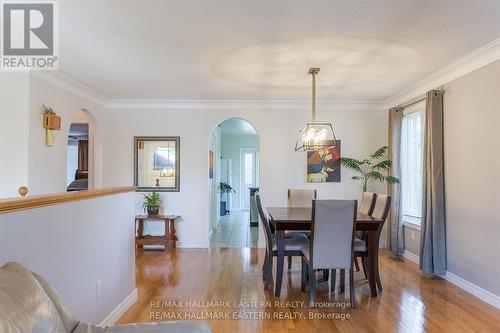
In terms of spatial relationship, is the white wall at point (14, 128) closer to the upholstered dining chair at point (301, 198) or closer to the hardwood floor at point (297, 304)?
the hardwood floor at point (297, 304)

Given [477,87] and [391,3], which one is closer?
[391,3]

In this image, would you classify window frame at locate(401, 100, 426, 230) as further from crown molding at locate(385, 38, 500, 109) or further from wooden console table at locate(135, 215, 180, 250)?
wooden console table at locate(135, 215, 180, 250)

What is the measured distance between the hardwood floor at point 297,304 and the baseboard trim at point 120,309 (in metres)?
0.05

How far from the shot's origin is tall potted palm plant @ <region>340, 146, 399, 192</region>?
16.8 feet

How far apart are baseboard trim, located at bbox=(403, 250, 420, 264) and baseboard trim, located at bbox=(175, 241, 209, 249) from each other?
10.4ft

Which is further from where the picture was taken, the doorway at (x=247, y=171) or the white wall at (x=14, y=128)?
the doorway at (x=247, y=171)

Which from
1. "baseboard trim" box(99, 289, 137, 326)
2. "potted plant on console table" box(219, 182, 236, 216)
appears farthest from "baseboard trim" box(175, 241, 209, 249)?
"potted plant on console table" box(219, 182, 236, 216)

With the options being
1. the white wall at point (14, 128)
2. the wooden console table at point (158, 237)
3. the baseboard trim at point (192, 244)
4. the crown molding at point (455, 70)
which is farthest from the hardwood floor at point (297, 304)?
the crown molding at point (455, 70)

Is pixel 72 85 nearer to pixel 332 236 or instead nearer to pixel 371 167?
pixel 332 236

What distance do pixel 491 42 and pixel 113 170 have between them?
17.8 feet

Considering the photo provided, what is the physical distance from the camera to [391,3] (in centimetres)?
225

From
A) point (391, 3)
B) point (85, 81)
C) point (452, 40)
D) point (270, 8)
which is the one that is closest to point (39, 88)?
point (85, 81)

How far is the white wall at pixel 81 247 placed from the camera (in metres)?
1.65

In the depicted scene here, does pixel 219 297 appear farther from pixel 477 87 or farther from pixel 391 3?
pixel 477 87
